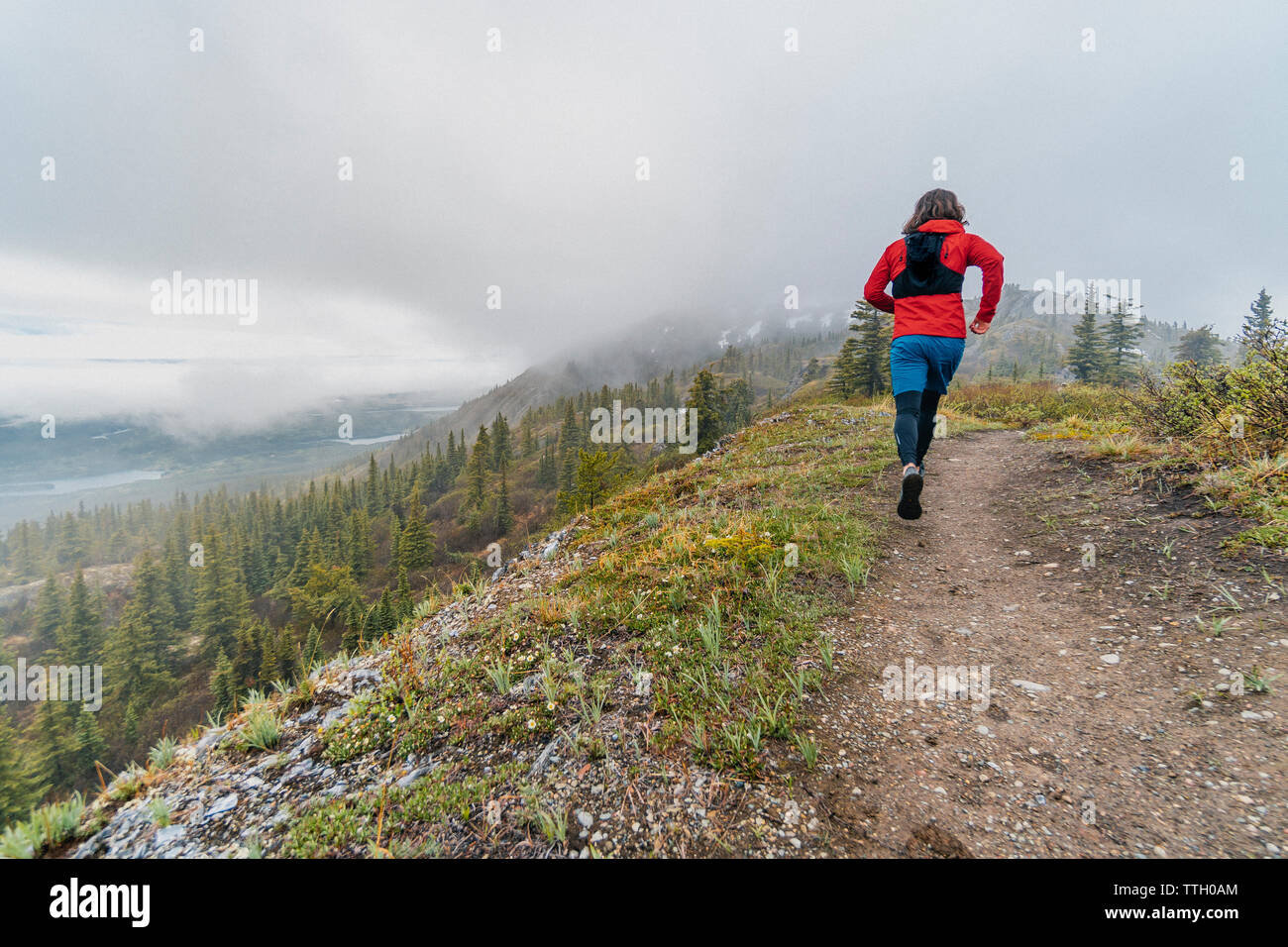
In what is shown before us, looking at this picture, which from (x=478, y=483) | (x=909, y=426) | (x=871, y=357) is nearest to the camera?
(x=909, y=426)

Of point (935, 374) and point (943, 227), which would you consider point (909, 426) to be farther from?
point (943, 227)

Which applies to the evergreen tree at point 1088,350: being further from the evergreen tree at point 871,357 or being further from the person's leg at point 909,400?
the person's leg at point 909,400

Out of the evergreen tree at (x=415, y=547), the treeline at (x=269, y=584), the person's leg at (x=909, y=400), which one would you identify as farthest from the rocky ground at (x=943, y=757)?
the evergreen tree at (x=415, y=547)

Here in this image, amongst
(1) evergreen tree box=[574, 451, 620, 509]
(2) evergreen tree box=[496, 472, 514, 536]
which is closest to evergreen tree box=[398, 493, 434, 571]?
(2) evergreen tree box=[496, 472, 514, 536]

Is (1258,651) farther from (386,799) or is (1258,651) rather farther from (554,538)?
(554,538)

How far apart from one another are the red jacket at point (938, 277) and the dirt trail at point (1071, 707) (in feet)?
8.85

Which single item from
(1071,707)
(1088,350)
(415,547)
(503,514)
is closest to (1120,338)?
(1088,350)

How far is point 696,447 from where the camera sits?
38.0 metres

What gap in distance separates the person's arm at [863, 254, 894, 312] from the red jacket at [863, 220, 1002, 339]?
0.01m

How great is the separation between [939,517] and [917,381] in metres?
2.08

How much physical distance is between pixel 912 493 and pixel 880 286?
2608 mm

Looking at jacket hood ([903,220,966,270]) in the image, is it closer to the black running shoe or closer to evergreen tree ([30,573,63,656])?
the black running shoe

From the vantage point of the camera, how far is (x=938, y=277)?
5203 mm

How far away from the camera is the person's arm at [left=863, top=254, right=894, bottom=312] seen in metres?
5.54
